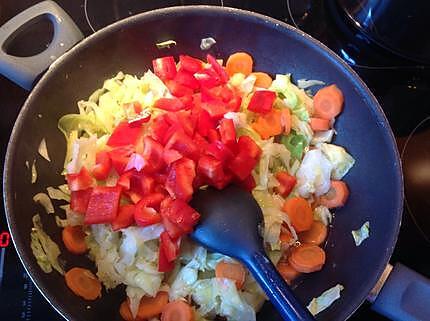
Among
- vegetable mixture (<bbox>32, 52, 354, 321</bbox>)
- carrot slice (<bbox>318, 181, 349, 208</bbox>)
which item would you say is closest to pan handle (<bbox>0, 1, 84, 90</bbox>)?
vegetable mixture (<bbox>32, 52, 354, 321</bbox>)

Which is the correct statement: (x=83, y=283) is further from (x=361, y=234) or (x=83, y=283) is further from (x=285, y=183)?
(x=361, y=234)

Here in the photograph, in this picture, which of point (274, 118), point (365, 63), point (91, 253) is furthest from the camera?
point (365, 63)

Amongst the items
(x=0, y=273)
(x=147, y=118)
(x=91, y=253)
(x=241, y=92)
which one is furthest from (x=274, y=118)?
(x=0, y=273)

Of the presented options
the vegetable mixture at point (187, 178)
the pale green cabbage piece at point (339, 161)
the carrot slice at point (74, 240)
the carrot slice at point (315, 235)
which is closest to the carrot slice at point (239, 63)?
the vegetable mixture at point (187, 178)

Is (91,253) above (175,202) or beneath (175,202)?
beneath

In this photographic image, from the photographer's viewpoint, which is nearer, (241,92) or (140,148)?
(140,148)

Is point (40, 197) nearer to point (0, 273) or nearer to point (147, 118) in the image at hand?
point (0, 273)

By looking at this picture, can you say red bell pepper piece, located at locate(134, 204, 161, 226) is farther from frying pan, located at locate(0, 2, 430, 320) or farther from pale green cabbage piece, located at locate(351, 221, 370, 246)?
pale green cabbage piece, located at locate(351, 221, 370, 246)
